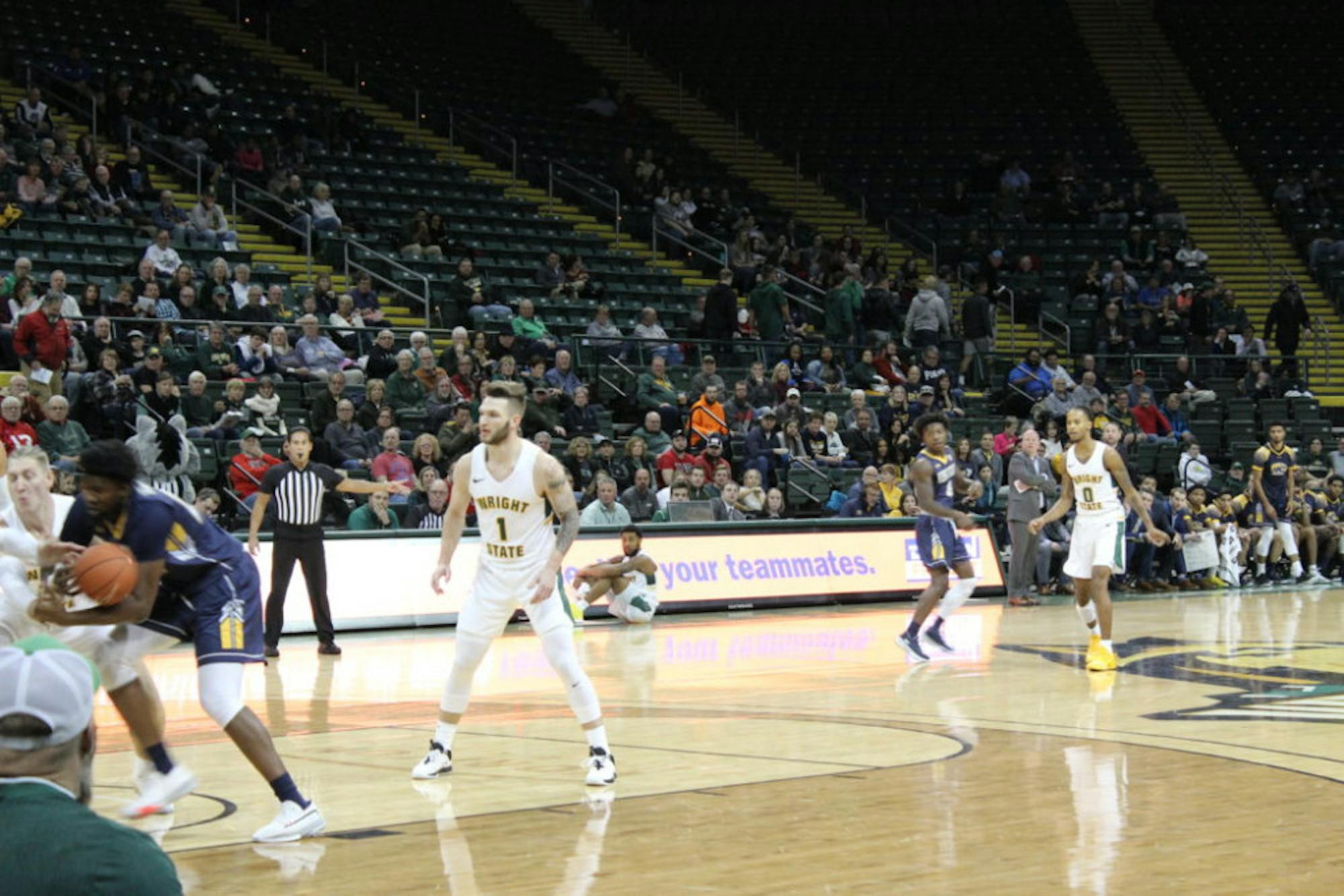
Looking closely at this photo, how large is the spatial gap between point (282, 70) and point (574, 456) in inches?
563

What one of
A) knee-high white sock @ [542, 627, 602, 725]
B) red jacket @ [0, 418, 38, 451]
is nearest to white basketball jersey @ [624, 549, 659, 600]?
red jacket @ [0, 418, 38, 451]

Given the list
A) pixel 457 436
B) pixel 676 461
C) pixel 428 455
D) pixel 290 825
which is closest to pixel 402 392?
pixel 457 436

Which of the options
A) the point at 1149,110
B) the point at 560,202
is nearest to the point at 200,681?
the point at 560,202

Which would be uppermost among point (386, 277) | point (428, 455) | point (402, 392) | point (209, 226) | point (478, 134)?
point (478, 134)

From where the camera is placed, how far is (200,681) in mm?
7895

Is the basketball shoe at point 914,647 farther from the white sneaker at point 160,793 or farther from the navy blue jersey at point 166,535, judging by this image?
the white sneaker at point 160,793

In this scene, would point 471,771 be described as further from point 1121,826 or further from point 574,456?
point 574,456

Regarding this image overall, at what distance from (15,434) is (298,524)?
3.47 meters

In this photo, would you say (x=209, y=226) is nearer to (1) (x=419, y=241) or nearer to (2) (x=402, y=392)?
(1) (x=419, y=241)

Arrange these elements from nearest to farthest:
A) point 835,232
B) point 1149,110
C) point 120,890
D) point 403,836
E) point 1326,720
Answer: point 120,890 < point 403,836 < point 1326,720 < point 835,232 < point 1149,110

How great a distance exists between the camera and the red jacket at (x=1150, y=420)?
29.9 metres

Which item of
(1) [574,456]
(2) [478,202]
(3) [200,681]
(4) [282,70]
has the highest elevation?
(4) [282,70]

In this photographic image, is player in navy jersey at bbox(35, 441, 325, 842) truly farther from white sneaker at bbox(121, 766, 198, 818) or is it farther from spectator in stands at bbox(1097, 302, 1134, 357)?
spectator in stands at bbox(1097, 302, 1134, 357)

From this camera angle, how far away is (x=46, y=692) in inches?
120
